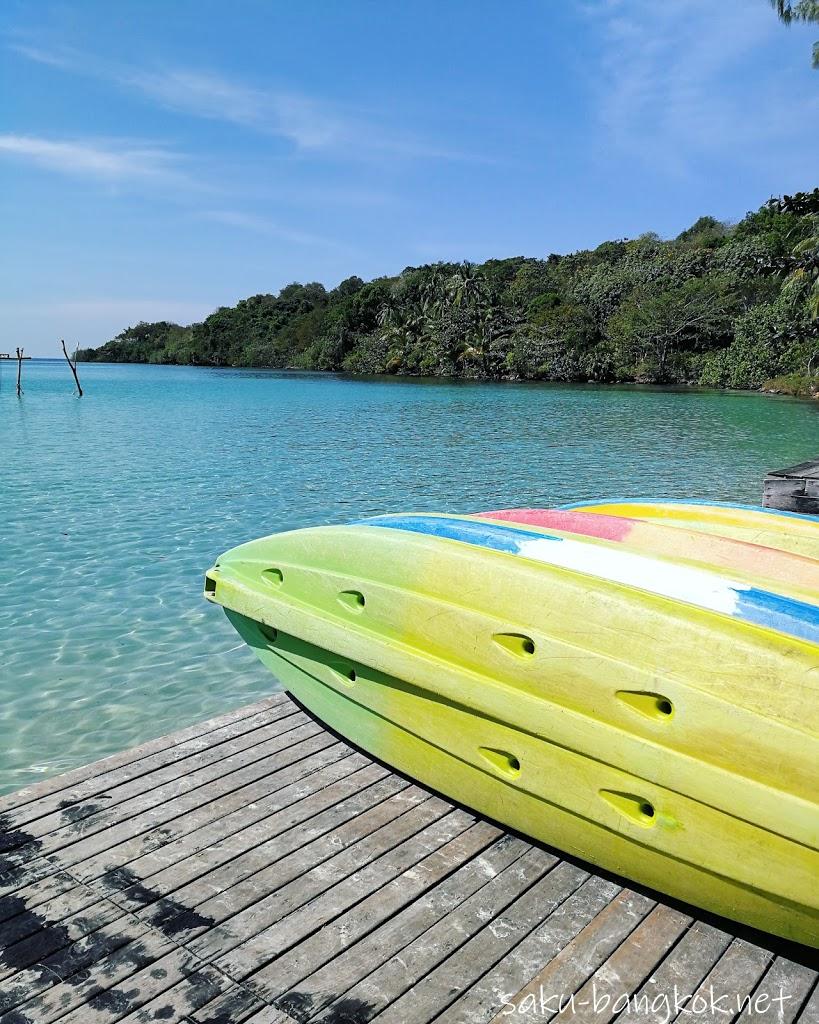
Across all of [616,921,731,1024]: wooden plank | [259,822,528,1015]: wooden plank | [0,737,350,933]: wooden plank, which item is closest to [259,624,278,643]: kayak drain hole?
[0,737,350,933]: wooden plank

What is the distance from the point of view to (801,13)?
2681cm

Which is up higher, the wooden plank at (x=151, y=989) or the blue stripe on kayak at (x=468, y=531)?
the blue stripe on kayak at (x=468, y=531)

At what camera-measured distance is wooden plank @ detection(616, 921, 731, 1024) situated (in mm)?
2160

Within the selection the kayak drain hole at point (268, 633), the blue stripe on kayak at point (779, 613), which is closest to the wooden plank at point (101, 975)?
the kayak drain hole at point (268, 633)

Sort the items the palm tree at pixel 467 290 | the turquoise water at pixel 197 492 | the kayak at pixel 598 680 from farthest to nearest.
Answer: the palm tree at pixel 467 290, the turquoise water at pixel 197 492, the kayak at pixel 598 680

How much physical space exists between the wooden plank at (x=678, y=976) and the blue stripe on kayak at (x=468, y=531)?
1.43 meters

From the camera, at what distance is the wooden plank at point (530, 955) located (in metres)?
2.16

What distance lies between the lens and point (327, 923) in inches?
98.0

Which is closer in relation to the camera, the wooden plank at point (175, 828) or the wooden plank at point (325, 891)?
the wooden plank at point (325, 891)

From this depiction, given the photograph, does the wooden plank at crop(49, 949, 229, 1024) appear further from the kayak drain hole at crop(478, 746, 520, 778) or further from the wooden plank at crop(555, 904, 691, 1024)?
the kayak drain hole at crop(478, 746, 520, 778)

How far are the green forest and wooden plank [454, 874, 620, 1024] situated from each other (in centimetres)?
2680

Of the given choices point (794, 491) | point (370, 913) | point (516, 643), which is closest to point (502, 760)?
point (516, 643)

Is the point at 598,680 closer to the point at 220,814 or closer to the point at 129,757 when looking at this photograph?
the point at 220,814

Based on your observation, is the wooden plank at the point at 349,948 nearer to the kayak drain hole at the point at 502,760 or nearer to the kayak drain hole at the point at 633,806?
the kayak drain hole at the point at 502,760
